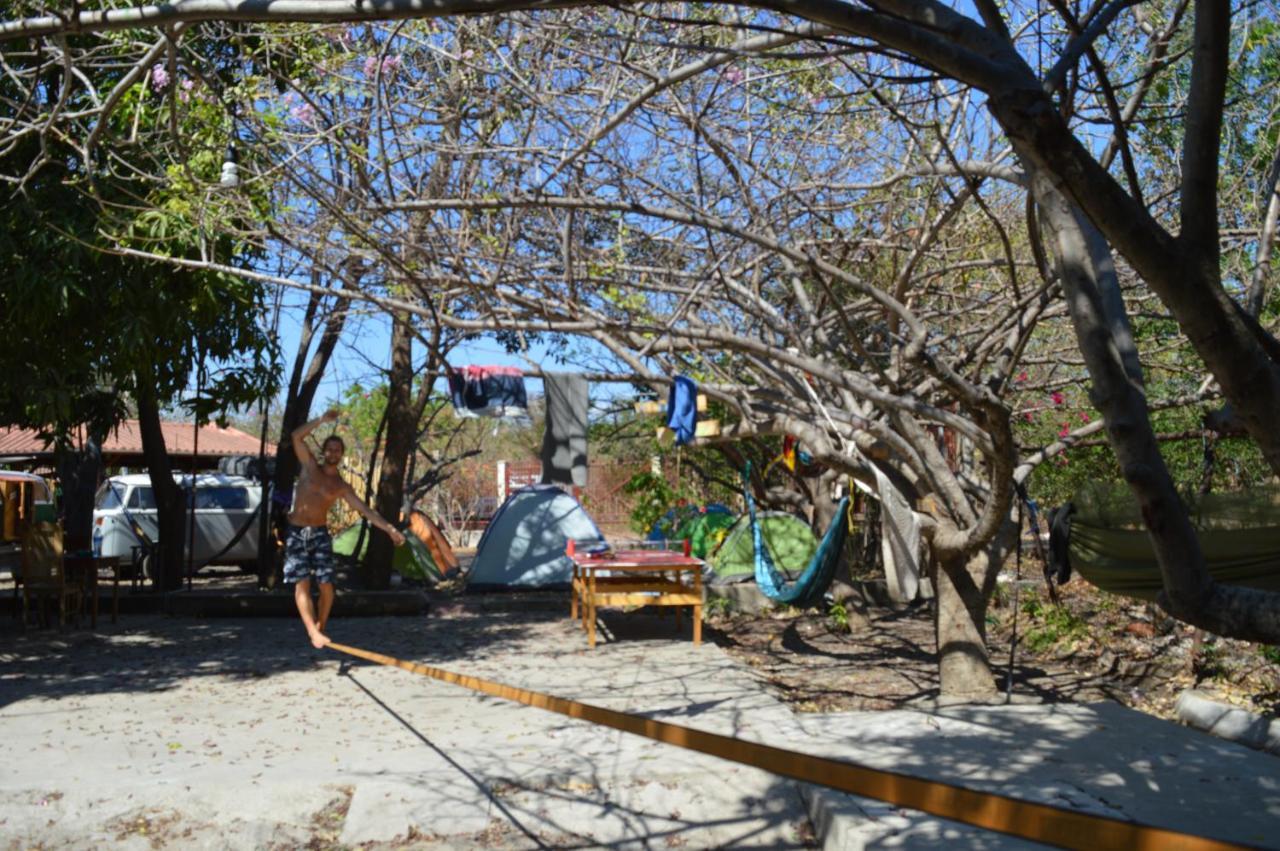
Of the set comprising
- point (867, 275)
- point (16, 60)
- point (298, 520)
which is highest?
point (16, 60)

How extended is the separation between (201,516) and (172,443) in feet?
31.3

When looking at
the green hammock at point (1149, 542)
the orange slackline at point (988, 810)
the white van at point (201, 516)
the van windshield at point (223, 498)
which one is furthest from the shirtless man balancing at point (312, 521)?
the van windshield at point (223, 498)

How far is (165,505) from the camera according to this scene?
42.2 feet

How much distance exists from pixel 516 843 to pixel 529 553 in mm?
9265

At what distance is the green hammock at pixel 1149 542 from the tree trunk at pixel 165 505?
9479 mm

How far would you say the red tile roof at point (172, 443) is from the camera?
22744 millimetres

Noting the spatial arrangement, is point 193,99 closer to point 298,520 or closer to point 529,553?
point 298,520

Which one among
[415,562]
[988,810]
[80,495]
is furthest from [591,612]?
[988,810]

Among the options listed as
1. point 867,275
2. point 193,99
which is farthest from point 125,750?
point 867,275

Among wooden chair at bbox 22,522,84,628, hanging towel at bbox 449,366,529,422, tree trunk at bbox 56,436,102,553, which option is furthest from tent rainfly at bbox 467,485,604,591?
wooden chair at bbox 22,522,84,628

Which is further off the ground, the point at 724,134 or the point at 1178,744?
the point at 724,134

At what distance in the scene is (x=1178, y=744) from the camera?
5.92 m

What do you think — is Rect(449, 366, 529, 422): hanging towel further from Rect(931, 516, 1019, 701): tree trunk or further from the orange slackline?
the orange slackline

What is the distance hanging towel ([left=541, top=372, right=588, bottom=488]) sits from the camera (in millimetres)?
9219
